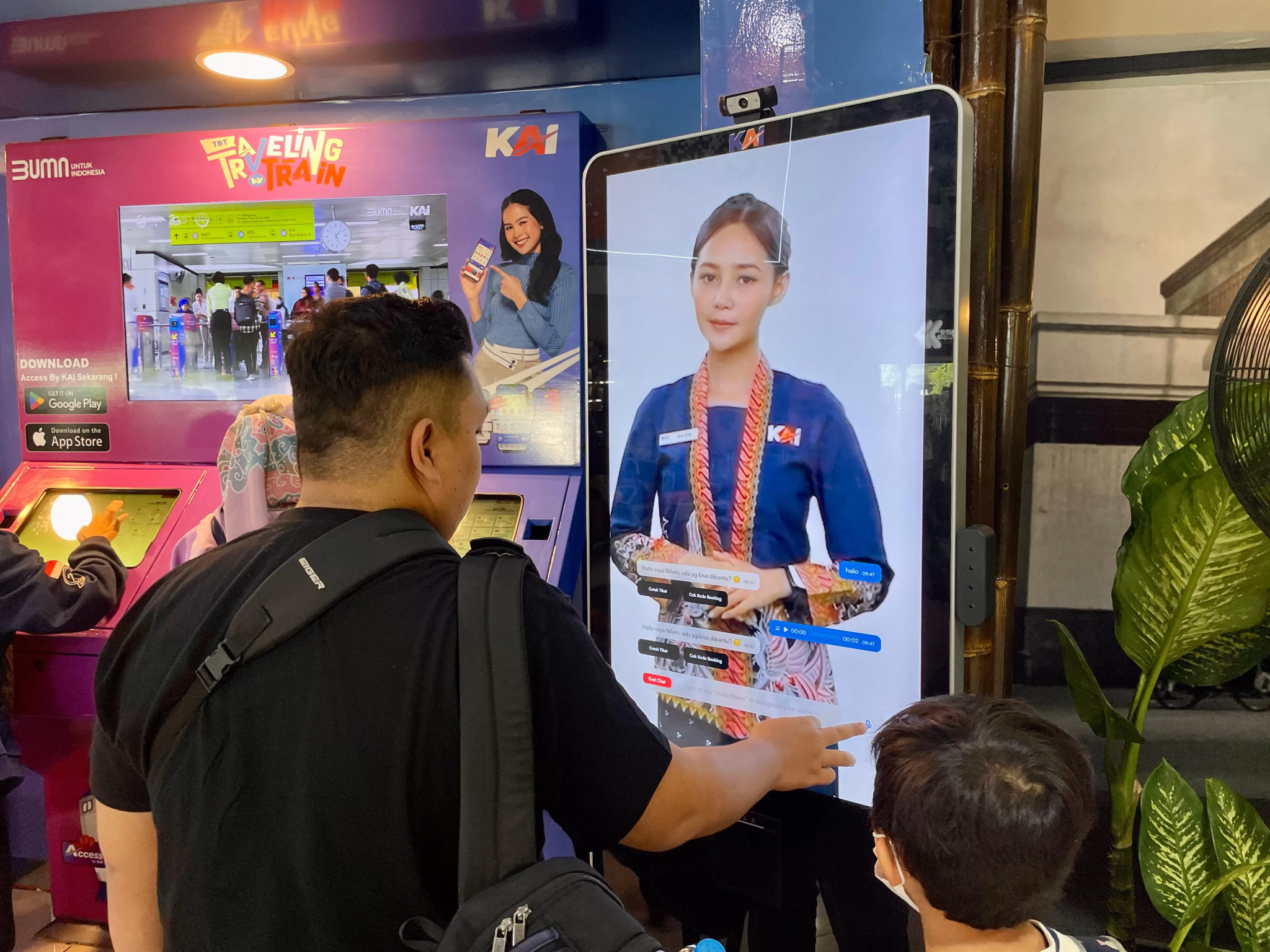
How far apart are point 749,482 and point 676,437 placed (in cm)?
18

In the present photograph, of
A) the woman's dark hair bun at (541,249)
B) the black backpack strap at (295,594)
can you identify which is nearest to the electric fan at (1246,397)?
the black backpack strap at (295,594)

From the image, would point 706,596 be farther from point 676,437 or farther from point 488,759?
point 488,759

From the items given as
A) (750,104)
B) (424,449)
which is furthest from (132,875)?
(750,104)

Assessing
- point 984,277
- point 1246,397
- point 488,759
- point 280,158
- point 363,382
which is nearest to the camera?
point 488,759

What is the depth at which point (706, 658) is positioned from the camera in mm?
1630

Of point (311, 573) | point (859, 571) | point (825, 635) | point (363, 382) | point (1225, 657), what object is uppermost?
point (363, 382)

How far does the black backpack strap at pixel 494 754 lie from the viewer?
942 millimetres

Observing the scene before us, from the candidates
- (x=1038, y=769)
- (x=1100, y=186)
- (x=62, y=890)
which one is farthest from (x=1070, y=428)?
(x=62, y=890)

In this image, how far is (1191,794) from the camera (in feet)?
5.12

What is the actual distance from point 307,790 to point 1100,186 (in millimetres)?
1942

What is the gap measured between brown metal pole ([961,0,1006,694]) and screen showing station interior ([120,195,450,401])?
1371mm

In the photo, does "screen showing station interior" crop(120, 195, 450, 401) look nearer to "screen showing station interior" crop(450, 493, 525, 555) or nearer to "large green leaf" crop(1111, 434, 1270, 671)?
"screen showing station interior" crop(450, 493, 525, 555)

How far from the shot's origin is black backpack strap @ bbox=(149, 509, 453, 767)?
3.18 feet

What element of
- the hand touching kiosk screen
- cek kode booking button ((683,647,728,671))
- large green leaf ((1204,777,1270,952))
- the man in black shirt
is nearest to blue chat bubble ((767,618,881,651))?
the hand touching kiosk screen
